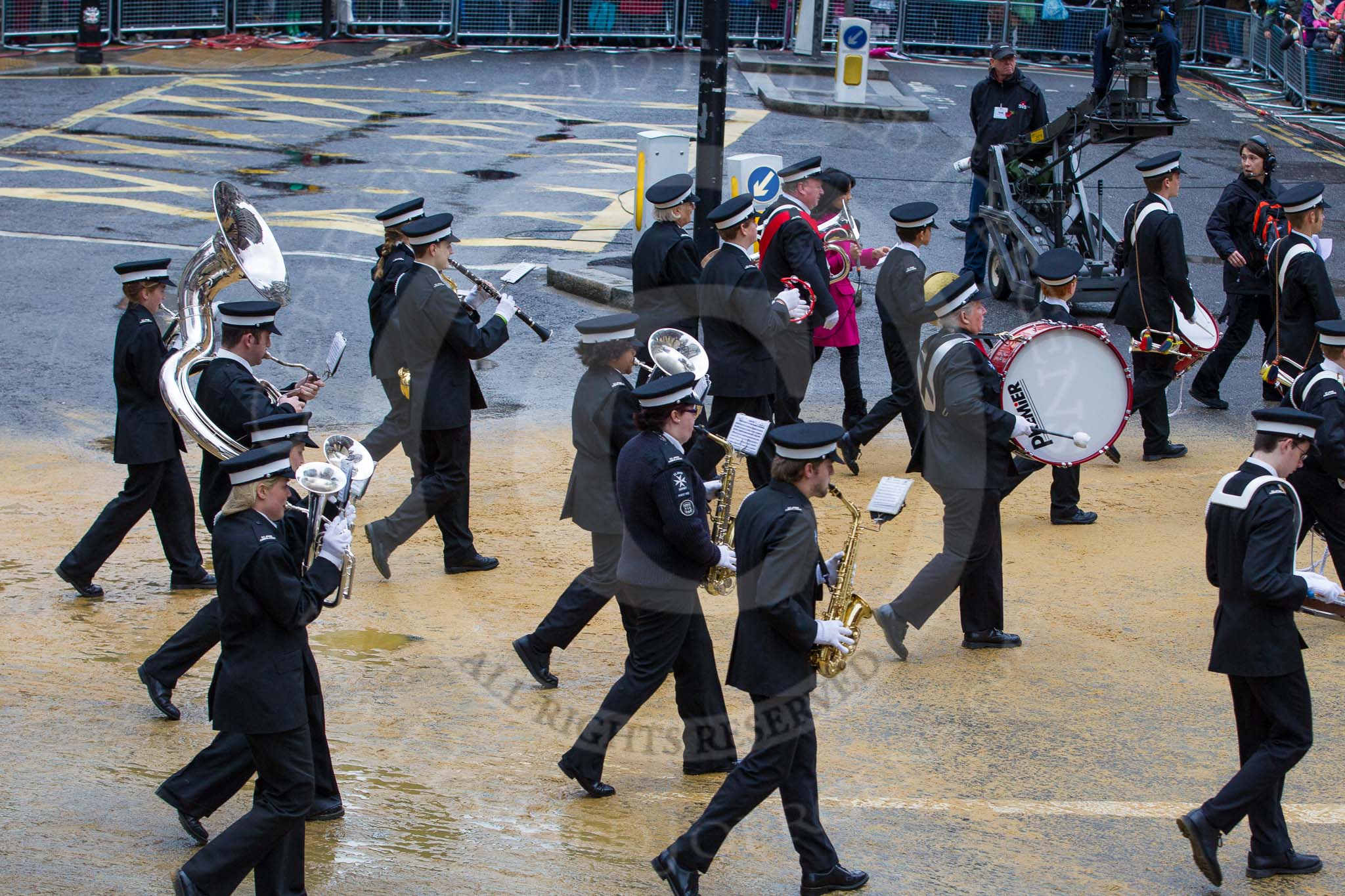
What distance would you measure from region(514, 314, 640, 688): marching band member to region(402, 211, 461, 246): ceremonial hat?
1606 millimetres

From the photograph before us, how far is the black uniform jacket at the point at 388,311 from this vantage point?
8.77 metres

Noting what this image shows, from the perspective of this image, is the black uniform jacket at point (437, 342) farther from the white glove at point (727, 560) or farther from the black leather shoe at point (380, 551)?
the white glove at point (727, 560)

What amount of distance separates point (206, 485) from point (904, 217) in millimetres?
5120

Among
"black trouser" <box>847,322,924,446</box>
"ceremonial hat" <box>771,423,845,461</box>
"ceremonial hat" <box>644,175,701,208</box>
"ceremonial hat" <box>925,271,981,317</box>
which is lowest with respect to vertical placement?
"black trouser" <box>847,322,924,446</box>

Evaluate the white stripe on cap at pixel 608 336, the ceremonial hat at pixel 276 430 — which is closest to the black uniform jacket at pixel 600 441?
the white stripe on cap at pixel 608 336

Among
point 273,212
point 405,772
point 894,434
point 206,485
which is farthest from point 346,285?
point 405,772

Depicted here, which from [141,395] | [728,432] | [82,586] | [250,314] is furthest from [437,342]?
[82,586]

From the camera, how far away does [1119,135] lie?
14047 millimetres

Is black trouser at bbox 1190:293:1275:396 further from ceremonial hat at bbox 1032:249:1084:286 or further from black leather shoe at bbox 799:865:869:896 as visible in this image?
black leather shoe at bbox 799:865:869:896

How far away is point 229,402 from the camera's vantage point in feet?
23.5

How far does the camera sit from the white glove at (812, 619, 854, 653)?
19.2 ft

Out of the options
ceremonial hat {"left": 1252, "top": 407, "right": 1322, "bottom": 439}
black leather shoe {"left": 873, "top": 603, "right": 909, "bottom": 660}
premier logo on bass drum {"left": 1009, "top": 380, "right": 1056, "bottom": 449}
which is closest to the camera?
ceremonial hat {"left": 1252, "top": 407, "right": 1322, "bottom": 439}

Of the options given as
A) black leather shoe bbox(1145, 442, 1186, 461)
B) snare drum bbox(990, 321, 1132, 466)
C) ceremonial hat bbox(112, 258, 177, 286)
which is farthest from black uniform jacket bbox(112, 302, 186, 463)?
black leather shoe bbox(1145, 442, 1186, 461)

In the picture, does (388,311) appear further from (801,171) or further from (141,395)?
(801,171)
